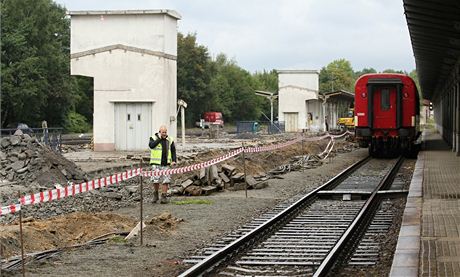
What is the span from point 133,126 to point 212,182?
15.6 metres

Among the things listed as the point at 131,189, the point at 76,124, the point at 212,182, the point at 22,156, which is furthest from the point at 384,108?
the point at 76,124

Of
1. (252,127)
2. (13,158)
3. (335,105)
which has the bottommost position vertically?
(13,158)

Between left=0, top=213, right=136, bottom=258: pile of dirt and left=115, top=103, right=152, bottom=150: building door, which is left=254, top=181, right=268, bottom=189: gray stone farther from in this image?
left=115, top=103, right=152, bottom=150: building door

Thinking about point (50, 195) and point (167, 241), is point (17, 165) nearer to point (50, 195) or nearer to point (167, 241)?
point (167, 241)

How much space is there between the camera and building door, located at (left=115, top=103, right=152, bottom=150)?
3603 cm

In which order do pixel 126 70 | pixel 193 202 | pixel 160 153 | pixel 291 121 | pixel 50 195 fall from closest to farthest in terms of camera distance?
pixel 50 195 < pixel 160 153 < pixel 193 202 < pixel 126 70 < pixel 291 121

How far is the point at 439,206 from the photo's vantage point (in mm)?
15320

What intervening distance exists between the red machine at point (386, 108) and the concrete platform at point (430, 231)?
1176cm

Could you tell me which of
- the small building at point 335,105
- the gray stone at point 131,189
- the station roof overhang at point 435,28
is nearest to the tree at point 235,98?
the small building at point 335,105

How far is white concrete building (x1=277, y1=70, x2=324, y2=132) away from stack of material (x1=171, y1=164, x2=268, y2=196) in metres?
52.5

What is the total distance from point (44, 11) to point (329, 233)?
207 ft

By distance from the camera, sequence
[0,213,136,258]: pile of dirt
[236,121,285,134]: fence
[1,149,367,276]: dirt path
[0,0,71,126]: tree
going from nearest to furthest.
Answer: [1,149,367,276]: dirt path
[0,213,136,258]: pile of dirt
[0,0,71,126]: tree
[236,121,285,134]: fence

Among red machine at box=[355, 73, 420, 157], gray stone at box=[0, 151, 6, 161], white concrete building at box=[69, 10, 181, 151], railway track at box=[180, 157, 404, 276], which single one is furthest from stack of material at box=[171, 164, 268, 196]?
white concrete building at box=[69, 10, 181, 151]

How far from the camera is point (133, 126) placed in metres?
36.3
